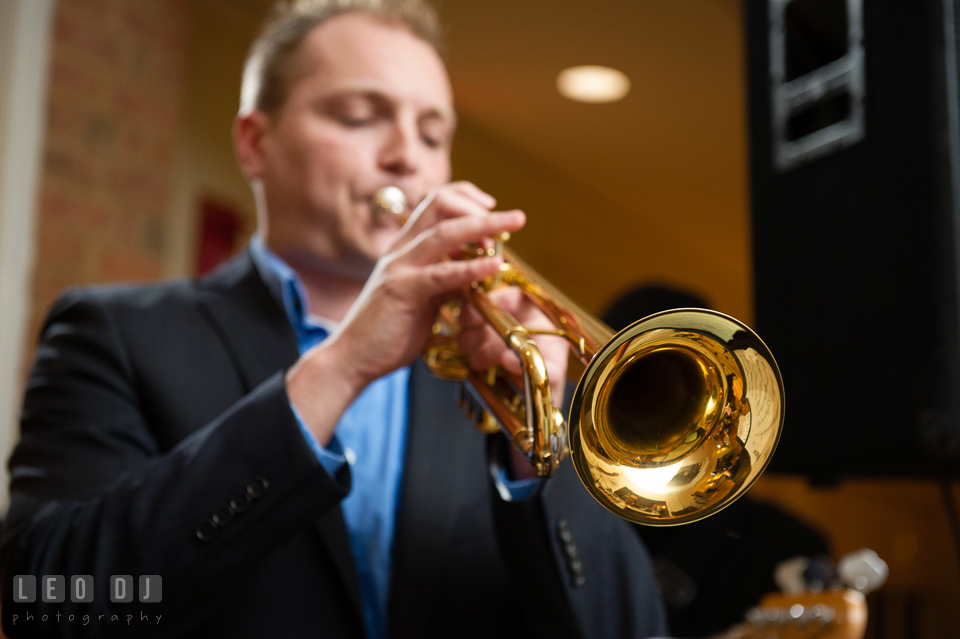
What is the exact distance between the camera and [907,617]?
22.7ft

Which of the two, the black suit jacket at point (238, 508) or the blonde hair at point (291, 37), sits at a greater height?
the blonde hair at point (291, 37)

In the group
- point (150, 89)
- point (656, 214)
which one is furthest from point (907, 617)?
point (150, 89)

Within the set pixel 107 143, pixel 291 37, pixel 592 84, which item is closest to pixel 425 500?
pixel 291 37

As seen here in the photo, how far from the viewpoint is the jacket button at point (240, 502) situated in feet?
3.11

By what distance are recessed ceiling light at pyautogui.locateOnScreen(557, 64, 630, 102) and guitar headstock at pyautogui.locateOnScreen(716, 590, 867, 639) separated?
275 centimetres

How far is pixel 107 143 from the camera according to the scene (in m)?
2.89

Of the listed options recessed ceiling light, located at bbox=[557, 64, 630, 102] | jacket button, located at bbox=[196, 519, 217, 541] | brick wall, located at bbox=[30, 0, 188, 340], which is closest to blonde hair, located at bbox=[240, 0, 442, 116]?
jacket button, located at bbox=[196, 519, 217, 541]

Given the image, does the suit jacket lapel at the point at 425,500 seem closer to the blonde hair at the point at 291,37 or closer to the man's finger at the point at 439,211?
the man's finger at the point at 439,211

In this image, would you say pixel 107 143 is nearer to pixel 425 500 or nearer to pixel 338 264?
pixel 338 264

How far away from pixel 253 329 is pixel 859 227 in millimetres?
973

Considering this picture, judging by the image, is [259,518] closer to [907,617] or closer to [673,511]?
[673,511]

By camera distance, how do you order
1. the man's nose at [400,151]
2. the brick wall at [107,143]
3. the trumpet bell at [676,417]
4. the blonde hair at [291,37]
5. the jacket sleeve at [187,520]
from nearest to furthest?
the trumpet bell at [676,417] < the jacket sleeve at [187,520] < the man's nose at [400,151] < the blonde hair at [291,37] < the brick wall at [107,143]

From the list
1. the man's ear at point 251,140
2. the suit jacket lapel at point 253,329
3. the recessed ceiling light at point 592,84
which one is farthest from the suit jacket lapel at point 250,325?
the recessed ceiling light at point 592,84

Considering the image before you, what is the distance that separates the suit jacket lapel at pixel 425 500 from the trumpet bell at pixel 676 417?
0.38 meters
